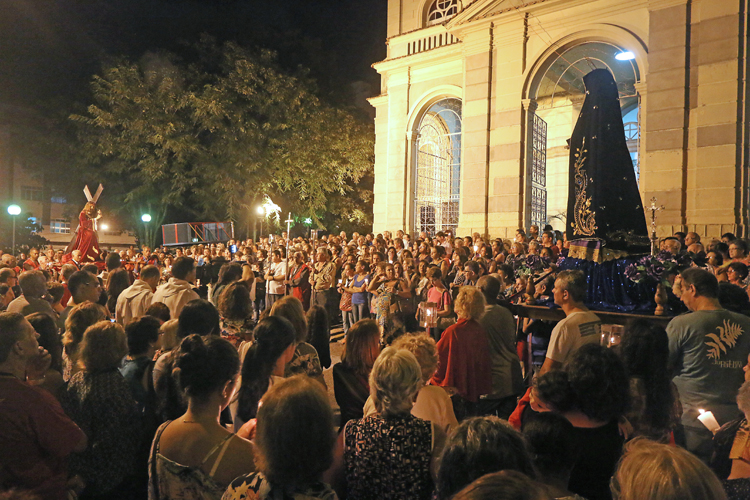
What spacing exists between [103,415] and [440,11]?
22.0 meters

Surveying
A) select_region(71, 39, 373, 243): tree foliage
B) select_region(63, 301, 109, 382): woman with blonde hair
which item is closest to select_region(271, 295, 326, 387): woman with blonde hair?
select_region(63, 301, 109, 382): woman with blonde hair

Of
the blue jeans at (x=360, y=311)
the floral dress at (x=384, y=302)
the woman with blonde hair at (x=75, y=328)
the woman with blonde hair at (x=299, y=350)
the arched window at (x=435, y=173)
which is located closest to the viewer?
the woman with blonde hair at (x=299, y=350)

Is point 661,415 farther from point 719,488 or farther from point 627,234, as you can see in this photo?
point 627,234

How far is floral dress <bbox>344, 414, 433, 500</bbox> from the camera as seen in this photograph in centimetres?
245

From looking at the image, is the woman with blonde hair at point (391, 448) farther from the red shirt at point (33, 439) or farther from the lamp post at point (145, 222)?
the lamp post at point (145, 222)

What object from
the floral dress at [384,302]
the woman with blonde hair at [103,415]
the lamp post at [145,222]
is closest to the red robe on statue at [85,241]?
the floral dress at [384,302]

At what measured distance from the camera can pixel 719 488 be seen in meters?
1.46

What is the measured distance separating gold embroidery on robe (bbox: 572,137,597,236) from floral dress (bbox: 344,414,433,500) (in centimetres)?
503

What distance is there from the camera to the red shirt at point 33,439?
2516mm

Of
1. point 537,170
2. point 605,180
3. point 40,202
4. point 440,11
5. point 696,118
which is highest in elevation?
point 440,11

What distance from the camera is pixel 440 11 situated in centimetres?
2167

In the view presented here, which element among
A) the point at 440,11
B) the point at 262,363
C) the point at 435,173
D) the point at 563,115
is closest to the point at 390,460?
the point at 262,363

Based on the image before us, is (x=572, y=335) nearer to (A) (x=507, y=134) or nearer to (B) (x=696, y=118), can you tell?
(B) (x=696, y=118)

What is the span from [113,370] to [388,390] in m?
1.89
